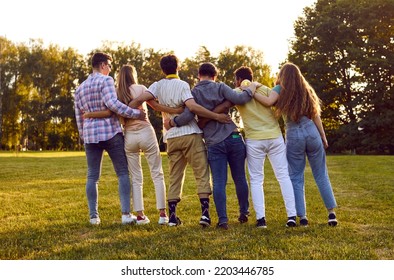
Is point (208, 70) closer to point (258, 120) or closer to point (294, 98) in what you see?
point (258, 120)

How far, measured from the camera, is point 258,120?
5.41m

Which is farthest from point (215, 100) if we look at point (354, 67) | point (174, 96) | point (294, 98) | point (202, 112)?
point (354, 67)

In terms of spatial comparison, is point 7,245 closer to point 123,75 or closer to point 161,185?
point 161,185

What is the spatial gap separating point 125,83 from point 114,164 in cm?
102

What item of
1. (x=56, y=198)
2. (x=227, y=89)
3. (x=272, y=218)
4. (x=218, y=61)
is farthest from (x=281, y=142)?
(x=218, y=61)

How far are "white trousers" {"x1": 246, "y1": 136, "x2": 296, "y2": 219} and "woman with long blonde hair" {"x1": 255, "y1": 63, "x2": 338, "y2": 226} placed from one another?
16cm

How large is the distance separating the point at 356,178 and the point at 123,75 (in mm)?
8647

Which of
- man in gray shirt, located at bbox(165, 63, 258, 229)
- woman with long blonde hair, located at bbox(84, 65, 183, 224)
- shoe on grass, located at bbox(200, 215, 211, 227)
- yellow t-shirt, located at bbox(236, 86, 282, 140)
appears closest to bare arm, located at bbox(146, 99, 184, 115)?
woman with long blonde hair, located at bbox(84, 65, 183, 224)

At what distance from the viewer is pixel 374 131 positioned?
32.2 m

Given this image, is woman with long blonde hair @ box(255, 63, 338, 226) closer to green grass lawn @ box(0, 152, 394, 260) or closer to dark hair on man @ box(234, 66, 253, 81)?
dark hair on man @ box(234, 66, 253, 81)

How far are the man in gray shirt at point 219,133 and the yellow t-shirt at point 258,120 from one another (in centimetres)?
13

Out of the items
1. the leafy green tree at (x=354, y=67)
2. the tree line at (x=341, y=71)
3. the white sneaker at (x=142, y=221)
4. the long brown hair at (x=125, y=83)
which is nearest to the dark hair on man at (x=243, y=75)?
the long brown hair at (x=125, y=83)

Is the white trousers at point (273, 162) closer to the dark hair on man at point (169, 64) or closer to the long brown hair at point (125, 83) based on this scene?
the dark hair on man at point (169, 64)
